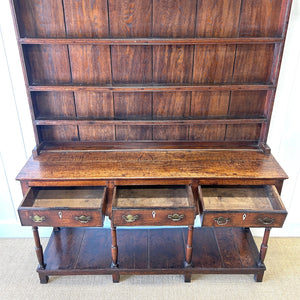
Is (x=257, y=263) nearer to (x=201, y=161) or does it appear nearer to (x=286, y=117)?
(x=201, y=161)

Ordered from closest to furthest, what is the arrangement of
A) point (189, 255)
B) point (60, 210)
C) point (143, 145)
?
point (60, 210)
point (189, 255)
point (143, 145)

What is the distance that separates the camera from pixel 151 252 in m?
2.10

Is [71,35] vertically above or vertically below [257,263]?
above

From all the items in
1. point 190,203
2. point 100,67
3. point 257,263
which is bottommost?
point 257,263

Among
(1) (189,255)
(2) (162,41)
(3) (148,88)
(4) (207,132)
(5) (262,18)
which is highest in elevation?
(5) (262,18)

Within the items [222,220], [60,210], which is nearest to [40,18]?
[60,210]

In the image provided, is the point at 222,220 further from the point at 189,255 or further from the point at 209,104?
the point at 209,104

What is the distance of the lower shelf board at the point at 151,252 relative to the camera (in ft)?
6.51

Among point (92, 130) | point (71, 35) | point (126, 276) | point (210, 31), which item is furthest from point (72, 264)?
point (210, 31)

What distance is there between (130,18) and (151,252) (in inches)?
56.6

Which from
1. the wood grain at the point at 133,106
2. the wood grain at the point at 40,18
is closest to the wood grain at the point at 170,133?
the wood grain at the point at 133,106

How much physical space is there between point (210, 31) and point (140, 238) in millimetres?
1406

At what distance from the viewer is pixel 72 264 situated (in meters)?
2.01

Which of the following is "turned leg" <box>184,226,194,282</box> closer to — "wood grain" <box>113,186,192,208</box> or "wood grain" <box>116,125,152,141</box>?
"wood grain" <box>113,186,192,208</box>
